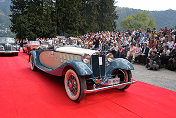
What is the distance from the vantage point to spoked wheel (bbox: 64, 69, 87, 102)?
2.96 m

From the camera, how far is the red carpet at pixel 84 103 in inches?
104

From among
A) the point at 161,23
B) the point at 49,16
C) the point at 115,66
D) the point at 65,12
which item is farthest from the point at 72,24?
the point at 161,23

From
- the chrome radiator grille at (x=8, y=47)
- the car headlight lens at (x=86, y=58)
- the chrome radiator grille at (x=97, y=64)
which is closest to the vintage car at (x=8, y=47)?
the chrome radiator grille at (x=8, y=47)

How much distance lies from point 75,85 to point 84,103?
0.47 m

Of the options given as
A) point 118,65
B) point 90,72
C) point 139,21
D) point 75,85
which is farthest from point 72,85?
point 139,21

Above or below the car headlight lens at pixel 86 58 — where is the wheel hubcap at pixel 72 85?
below

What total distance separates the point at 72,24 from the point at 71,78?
26321 mm

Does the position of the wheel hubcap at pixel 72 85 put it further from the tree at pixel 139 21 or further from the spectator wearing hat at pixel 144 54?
the tree at pixel 139 21

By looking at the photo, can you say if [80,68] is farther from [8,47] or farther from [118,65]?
[8,47]

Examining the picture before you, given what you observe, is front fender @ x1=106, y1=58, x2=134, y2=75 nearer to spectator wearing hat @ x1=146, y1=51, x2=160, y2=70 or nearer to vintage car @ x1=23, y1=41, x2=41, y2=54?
spectator wearing hat @ x1=146, y1=51, x2=160, y2=70

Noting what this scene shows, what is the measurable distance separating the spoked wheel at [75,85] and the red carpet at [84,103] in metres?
0.16

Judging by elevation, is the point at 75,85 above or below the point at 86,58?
below

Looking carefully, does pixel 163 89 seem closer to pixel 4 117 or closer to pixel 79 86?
pixel 79 86

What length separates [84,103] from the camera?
3125mm
